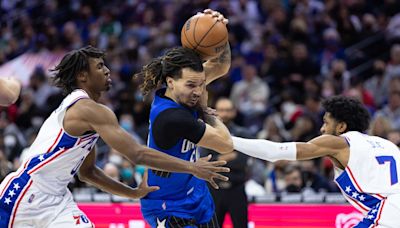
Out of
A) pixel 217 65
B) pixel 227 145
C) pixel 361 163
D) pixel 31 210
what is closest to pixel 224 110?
pixel 217 65

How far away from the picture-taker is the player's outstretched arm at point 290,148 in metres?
5.66

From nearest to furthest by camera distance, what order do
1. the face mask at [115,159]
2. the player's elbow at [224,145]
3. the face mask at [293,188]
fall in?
1. the player's elbow at [224,145]
2. the face mask at [293,188]
3. the face mask at [115,159]

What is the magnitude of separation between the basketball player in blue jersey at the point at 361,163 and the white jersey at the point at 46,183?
126 centimetres

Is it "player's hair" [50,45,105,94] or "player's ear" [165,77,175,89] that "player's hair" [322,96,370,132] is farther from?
"player's hair" [50,45,105,94]

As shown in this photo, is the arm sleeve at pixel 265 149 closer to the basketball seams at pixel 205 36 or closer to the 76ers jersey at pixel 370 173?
the 76ers jersey at pixel 370 173

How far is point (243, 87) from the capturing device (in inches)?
480

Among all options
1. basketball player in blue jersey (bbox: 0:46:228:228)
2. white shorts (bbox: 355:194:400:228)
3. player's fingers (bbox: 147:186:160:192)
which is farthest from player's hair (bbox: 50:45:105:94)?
white shorts (bbox: 355:194:400:228)

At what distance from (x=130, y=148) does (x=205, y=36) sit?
121 cm

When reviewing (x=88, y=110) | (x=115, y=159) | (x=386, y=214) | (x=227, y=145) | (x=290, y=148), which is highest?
(x=88, y=110)

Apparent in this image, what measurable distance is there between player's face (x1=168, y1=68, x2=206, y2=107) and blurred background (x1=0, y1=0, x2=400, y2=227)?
13.3ft

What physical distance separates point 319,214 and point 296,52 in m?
4.95

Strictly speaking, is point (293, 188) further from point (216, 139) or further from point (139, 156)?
point (139, 156)

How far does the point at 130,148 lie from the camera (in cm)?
485

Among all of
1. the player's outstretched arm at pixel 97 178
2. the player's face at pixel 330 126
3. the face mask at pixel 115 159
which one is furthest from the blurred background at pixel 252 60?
the player's outstretched arm at pixel 97 178
